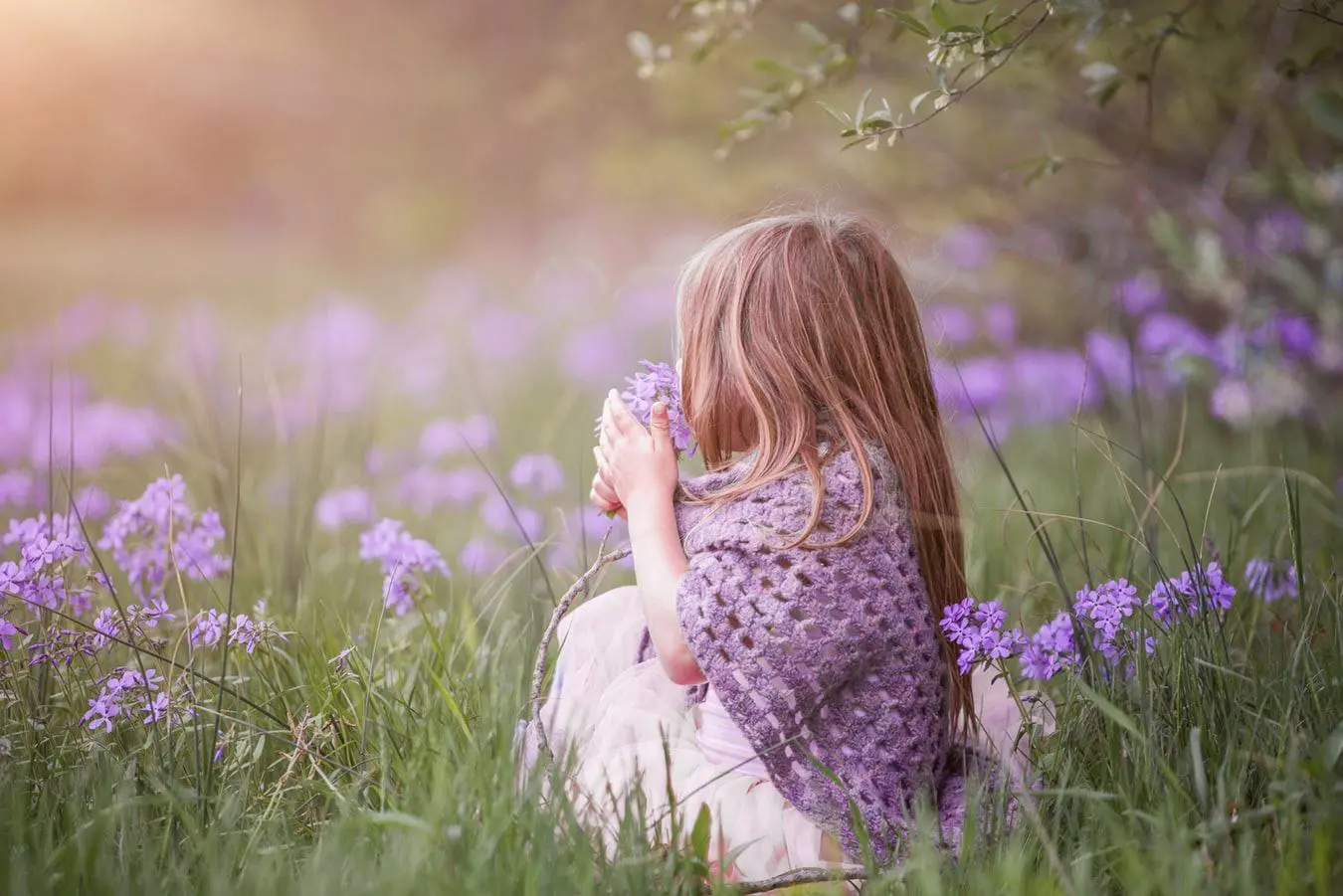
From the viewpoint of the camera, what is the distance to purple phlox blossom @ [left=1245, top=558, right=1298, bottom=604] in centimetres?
231

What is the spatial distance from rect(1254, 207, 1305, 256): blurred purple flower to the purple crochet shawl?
3258 millimetres

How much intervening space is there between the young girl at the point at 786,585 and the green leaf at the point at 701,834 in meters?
0.02

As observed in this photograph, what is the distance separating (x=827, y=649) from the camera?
5.75 feet

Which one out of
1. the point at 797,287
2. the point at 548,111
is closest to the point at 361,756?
the point at 797,287

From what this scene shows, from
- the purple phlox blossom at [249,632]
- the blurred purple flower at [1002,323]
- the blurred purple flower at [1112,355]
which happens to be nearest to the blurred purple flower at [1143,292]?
the blurred purple flower at [1112,355]

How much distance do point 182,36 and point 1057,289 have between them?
29.6 ft

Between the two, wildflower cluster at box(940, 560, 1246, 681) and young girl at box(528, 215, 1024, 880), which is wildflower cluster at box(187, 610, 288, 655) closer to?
young girl at box(528, 215, 1024, 880)

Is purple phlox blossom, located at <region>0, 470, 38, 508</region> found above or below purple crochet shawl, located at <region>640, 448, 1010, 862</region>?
above

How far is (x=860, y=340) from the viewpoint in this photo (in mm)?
1968

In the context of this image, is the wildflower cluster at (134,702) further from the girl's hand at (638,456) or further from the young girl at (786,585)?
the girl's hand at (638,456)

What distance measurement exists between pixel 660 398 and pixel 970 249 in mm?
3928

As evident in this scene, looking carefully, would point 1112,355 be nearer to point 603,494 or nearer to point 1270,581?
point 1270,581

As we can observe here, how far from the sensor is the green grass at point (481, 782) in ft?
5.04

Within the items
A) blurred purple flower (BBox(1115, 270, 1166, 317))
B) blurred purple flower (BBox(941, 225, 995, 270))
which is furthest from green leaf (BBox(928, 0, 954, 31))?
blurred purple flower (BBox(941, 225, 995, 270))
